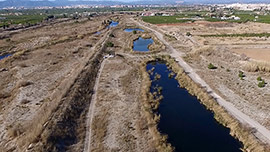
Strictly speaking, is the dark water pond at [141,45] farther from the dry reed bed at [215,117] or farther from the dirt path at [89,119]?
the dirt path at [89,119]

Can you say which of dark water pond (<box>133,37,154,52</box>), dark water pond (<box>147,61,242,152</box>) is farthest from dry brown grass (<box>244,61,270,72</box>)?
dark water pond (<box>133,37,154,52</box>)

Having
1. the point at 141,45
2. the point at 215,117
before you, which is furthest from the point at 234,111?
the point at 141,45

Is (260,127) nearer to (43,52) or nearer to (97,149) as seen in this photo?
(97,149)

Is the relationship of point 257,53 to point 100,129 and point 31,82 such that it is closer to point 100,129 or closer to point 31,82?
point 100,129

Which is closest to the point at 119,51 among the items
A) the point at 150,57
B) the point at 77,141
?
the point at 150,57

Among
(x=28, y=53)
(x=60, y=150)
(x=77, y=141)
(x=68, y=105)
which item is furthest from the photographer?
(x=28, y=53)

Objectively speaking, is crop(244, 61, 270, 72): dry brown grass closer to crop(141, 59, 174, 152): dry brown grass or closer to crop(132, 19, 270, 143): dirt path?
crop(132, 19, 270, 143): dirt path
